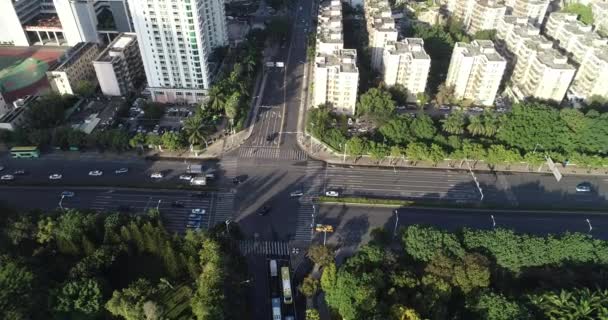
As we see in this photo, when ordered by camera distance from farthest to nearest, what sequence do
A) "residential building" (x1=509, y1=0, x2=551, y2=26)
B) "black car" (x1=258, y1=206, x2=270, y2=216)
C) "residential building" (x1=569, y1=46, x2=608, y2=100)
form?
"residential building" (x1=509, y1=0, x2=551, y2=26) < "residential building" (x1=569, y1=46, x2=608, y2=100) < "black car" (x1=258, y1=206, x2=270, y2=216)

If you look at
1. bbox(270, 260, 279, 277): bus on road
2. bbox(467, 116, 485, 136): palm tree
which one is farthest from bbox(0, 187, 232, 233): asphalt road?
bbox(467, 116, 485, 136): palm tree

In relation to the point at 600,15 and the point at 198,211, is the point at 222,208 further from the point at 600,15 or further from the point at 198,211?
the point at 600,15

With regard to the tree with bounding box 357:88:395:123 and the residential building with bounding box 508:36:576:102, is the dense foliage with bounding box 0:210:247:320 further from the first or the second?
the residential building with bounding box 508:36:576:102

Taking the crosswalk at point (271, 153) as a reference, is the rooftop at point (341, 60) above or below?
above

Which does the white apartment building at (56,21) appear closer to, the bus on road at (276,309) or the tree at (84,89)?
the tree at (84,89)

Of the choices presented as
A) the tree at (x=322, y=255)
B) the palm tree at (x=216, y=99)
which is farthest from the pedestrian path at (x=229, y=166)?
the tree at (x=322, y=255)

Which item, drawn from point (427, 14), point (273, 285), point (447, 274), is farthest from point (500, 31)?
point (273, 285)

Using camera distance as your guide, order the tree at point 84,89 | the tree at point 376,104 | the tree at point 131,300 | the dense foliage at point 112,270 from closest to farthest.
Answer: the tree at point 131,300
the dense foliage at point 112,270
the tree at point 376,104
the tree at point 84,89
